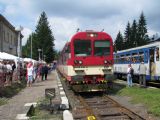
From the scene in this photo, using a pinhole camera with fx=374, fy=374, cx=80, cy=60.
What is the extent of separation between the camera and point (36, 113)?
528 inches

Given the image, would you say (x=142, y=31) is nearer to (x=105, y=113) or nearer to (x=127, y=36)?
(x=127, y=36)

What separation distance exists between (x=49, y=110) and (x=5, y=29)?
47.9 meters

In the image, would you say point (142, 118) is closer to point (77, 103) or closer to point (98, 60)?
point (77, 103)

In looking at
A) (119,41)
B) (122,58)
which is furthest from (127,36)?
(122,58)

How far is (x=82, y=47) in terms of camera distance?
20.4 m

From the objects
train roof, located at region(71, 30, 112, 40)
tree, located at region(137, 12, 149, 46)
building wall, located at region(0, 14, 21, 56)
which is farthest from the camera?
tree, located at region(137, 12, 149, 46)

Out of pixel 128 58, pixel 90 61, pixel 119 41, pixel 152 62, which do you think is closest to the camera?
pixel 90 61

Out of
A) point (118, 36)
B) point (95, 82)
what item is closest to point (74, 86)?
point (95, 82)

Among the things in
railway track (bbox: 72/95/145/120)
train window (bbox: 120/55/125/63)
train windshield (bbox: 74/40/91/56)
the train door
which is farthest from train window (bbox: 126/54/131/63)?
railway track (bbox: 72/95/145/120)

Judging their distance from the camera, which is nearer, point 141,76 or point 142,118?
point 142,118

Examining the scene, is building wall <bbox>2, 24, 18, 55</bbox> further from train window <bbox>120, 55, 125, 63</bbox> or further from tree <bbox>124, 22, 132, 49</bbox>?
tree <bbox>124, 22, 132, 49</bbox>

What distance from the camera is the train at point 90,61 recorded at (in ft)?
65.3

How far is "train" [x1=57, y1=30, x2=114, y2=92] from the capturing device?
65.3ft

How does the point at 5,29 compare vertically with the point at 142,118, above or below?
above
